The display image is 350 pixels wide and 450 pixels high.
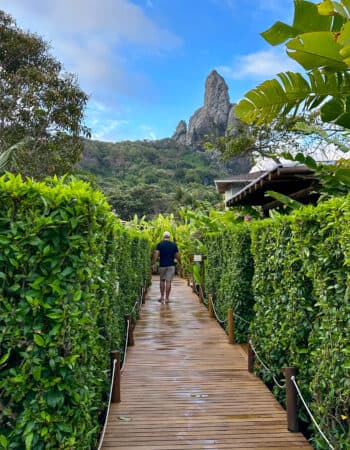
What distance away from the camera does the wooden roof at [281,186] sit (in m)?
6.33

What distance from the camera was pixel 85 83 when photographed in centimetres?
1652

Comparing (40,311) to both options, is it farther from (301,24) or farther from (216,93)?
(216,93)

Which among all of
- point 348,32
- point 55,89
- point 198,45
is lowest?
point 348,32

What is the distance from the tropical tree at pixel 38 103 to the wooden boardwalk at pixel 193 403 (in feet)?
31.8

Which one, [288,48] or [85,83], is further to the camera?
[85,83]

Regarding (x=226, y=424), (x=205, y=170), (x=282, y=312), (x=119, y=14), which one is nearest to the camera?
(x=226, y=424)

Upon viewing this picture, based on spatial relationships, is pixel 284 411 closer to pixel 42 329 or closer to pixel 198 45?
pixel 42 329

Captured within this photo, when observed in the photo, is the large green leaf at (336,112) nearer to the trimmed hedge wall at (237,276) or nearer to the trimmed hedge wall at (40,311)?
the trimmed hedge wall at (237,276)

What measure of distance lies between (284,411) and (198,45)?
2320 cm

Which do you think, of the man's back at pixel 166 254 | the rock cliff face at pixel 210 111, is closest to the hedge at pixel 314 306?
the man's back at pixel 166 254

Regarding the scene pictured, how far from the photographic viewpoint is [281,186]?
318 inches

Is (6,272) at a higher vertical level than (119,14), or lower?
lower

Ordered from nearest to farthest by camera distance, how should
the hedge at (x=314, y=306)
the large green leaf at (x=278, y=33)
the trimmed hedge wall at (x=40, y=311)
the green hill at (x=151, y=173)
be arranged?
the trimmed hedge wall at (x=40, y=311), the hedge at (x=314, y=306), the large green leaf at (x=278, y=33), the green hill at (x=151, y=173)

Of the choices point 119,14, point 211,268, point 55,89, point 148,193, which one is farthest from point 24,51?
point 148,193
